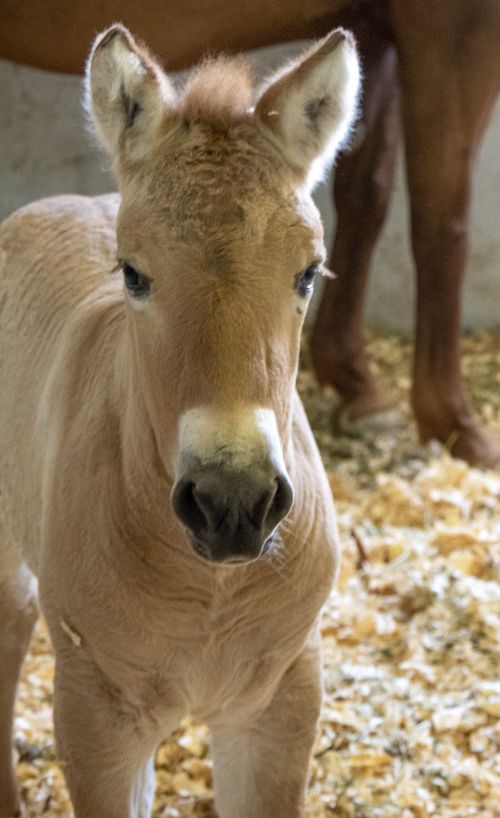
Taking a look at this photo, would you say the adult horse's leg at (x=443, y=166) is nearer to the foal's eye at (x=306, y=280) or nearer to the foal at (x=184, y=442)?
the foal at (x=184, y=442)

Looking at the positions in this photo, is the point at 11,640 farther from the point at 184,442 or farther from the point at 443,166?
the point at 443,166

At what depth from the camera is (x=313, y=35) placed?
10.2ft

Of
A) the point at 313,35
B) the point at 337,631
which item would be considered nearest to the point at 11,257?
the point at 337,631

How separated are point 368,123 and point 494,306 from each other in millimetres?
1334

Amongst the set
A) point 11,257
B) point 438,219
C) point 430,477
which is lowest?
point 430,477

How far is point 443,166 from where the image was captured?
10.5 ft

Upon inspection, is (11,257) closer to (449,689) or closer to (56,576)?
(56,576)

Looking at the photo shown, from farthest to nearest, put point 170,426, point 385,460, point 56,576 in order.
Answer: point 385,460 → point 56,576 → point 170,426

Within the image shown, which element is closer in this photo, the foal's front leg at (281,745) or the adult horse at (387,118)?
the foal's front leg at (281,745)

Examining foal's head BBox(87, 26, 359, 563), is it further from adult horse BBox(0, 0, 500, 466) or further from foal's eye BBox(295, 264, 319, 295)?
adult horse BBox(0, 0, 500, 466)

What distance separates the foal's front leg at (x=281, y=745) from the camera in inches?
67.3

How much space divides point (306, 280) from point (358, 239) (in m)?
2.41

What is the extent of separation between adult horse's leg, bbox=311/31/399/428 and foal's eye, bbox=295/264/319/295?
2252 millimetres

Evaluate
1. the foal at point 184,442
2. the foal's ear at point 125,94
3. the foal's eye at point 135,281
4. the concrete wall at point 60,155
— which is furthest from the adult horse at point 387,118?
the foal's eye at point 135,281
